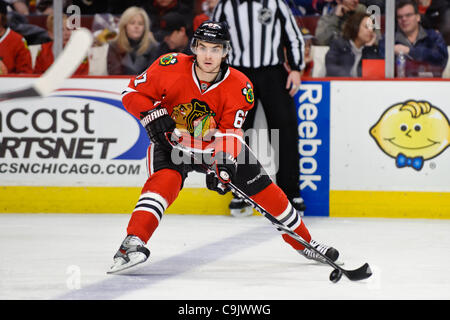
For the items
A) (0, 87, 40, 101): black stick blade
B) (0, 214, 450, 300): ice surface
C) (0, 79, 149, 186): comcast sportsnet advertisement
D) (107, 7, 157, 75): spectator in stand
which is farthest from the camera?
(107, 7, 157, 75): spectator in stand

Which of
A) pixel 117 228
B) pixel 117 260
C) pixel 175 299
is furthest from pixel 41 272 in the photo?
pixel 117 228

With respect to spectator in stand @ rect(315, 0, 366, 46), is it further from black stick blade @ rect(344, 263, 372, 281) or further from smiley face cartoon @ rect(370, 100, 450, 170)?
black stick blade @ rect(344, 263, 372, 281)

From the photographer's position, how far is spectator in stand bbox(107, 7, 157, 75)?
4.63 meters

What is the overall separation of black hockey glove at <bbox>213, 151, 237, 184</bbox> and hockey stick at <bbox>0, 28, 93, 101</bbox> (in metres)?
1.24

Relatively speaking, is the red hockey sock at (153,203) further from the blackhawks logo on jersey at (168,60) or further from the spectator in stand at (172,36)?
the spectator in stand at (172,36)

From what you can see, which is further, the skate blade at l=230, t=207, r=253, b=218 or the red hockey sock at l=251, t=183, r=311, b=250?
the skate blade at l=230, t=207, r=253, b=218

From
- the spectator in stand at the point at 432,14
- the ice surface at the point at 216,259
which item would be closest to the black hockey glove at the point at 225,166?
the ice surface at the point at 216,259

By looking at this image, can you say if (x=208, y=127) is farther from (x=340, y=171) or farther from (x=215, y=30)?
(x=340, y=171)

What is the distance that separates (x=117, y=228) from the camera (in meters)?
4.03

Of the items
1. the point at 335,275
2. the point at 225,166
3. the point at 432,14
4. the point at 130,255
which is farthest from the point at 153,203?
the point at 432,14

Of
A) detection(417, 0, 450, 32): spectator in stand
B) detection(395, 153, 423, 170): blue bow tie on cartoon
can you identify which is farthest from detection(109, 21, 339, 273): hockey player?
detection(417, 0, 450, 32): spectator in stand

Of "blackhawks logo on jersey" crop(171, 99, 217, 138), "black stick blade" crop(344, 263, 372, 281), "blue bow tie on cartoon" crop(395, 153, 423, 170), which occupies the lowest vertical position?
"black stick blade" crop(344, 263, 372, 281)

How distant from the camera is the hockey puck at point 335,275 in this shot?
276 centimetres

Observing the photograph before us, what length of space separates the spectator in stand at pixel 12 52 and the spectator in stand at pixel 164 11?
0.78 meters
